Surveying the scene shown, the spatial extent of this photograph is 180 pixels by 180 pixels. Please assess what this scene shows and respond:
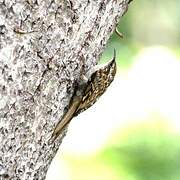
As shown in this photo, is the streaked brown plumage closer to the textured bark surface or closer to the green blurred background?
the textured bark surface

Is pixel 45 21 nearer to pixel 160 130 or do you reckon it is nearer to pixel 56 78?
pixel 56 78

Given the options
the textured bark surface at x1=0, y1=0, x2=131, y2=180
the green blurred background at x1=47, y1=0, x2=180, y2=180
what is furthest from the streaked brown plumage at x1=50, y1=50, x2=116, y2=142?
the green blurred background at x1=47, y1=0, x2=180, y2=180

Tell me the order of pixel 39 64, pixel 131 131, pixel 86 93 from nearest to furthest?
1. pixel 39 64
2. pixel 86 93
3. pixel 131 131

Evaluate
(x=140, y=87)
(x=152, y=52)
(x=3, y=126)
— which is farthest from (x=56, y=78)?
(x=152, y=52)

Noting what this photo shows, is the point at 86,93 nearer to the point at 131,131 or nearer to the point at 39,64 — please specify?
the point at 39,64

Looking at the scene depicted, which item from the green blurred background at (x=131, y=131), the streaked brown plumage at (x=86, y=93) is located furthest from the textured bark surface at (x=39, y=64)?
the green blurred background at (x=131, y=131)

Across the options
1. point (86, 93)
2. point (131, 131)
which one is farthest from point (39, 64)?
point (131, 131)
